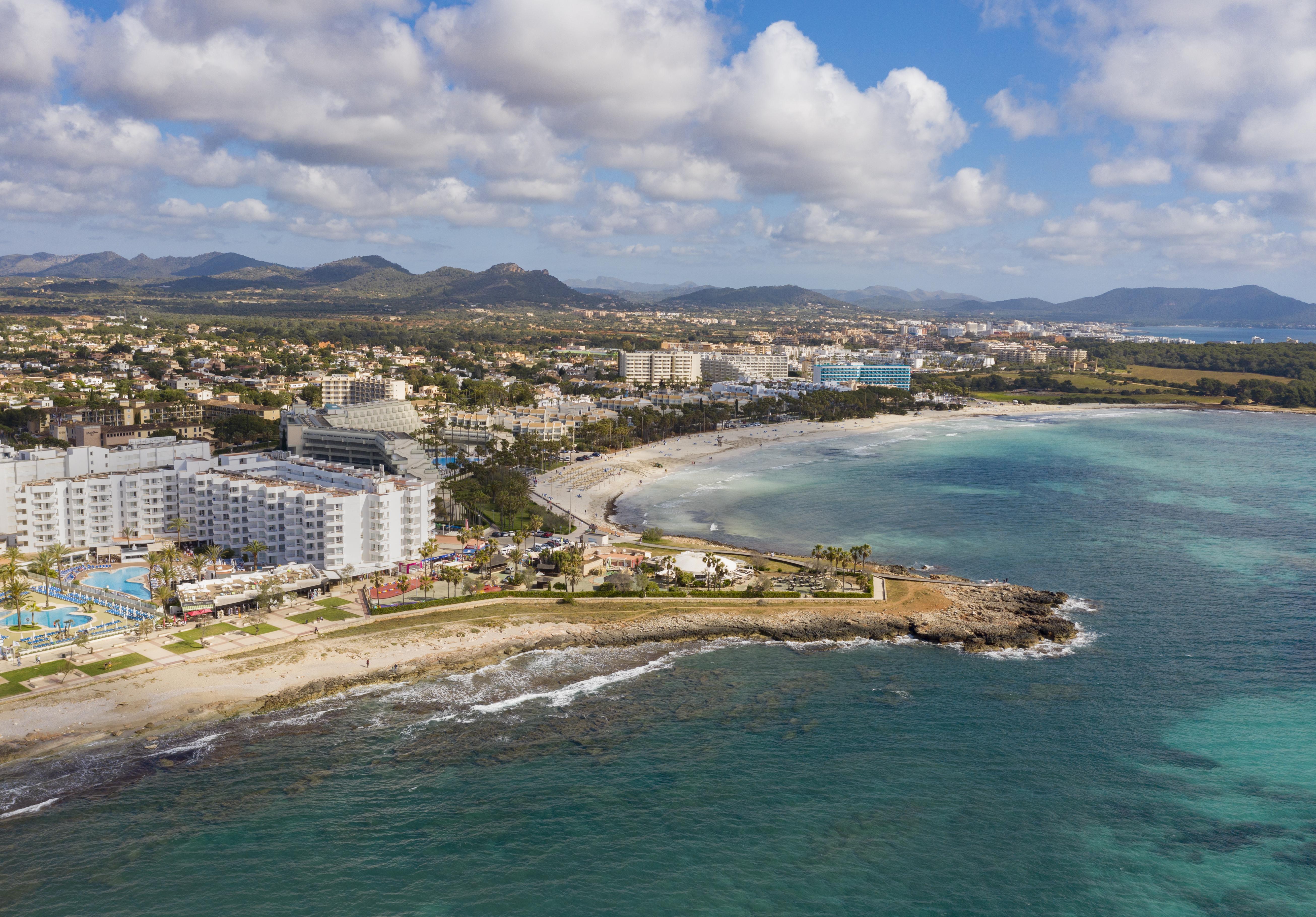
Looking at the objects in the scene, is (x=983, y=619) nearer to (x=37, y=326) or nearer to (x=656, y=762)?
(x=656, y=762)

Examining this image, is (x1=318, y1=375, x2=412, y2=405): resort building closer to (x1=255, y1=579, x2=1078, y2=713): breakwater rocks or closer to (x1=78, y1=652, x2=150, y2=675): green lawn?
(x1=255, y1=579, x2=1078, y2=713): breakwater rocks

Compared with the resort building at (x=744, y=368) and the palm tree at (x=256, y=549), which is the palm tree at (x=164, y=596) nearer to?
the palm tree at (x=256, y=549)

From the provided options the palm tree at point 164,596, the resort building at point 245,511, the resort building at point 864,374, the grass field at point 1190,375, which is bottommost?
the palm tree at point 164,596

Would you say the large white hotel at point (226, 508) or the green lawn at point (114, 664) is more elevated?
the large white hotel at point (226, 508)

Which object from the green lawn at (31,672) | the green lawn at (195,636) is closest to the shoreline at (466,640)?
the green lawn at (195,636)

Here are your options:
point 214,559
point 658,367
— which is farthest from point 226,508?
point 658,367

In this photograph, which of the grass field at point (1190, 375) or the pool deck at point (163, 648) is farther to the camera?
the grass field at point (1190, 375)

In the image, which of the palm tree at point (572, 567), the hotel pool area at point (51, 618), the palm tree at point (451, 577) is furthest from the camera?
the palm tree at point (572, 567)
